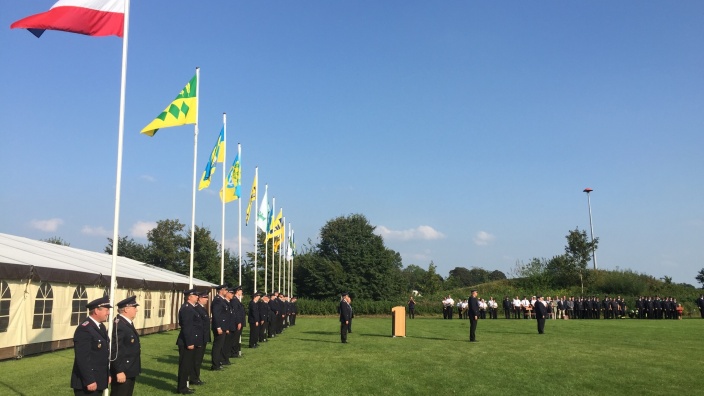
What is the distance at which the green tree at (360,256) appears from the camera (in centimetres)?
7031

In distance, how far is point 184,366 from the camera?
11.3 m

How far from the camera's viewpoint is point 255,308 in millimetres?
19969

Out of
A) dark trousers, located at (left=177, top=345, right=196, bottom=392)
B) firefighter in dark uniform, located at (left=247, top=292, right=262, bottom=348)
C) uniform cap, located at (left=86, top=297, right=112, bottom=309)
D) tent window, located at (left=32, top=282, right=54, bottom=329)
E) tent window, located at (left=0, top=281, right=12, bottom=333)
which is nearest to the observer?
uniform cap, located at (left=86, top=297, right=112, bottom=309)

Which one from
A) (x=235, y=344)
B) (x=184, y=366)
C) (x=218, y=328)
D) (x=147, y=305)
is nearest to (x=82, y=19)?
(x=184, y=366)

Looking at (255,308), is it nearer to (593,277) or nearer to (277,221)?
(277,221)

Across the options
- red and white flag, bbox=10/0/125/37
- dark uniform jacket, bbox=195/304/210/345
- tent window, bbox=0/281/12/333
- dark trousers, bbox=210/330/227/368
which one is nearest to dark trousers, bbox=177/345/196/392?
dark uniform jacket, bbox=195/304/210/345

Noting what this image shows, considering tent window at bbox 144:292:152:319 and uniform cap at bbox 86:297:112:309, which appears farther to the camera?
tent window at bbox 144:292:152:319

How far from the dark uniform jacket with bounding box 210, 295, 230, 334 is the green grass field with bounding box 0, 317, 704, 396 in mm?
1154

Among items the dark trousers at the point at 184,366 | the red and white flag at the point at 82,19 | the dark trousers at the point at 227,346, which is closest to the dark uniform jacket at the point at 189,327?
the dark trousers at the point at 184,366

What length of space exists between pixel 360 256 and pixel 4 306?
58786 millimetres

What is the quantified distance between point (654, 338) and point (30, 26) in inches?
984

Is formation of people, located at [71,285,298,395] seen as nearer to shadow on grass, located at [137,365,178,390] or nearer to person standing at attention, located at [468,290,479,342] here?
shadow on grass, located at [137,365,178,390]

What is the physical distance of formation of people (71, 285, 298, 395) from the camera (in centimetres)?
718

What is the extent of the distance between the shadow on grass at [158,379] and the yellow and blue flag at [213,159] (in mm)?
7913
